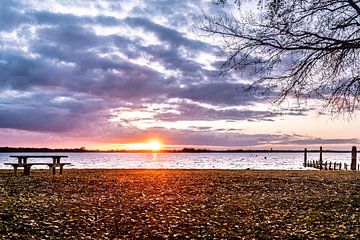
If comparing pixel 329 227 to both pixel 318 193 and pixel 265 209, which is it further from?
pixel 318 193

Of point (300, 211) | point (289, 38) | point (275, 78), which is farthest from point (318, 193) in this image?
point (289, 38)

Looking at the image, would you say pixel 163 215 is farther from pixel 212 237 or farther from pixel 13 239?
pixel 13 239

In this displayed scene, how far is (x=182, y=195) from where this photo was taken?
2022 centimetres

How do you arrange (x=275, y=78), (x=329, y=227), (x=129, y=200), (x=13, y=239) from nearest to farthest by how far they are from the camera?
(x=13, y=239)
(x=329, y=227)
(x=275, y=78)
(x=129, y=200)

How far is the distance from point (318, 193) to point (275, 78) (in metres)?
9.17

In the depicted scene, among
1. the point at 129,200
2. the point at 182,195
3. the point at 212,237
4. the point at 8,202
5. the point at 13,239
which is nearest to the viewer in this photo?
the point at 13,239

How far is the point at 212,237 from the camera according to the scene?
11.2 m

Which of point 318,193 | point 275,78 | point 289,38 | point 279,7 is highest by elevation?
point 279,7

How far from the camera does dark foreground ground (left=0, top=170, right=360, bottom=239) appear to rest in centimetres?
1157

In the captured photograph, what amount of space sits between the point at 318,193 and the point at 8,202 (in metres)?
15.2

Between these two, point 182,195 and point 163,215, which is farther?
point 182,195

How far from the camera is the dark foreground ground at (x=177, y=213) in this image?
11.6 m

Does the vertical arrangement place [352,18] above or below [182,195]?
above

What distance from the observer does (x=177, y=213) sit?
14.8m
